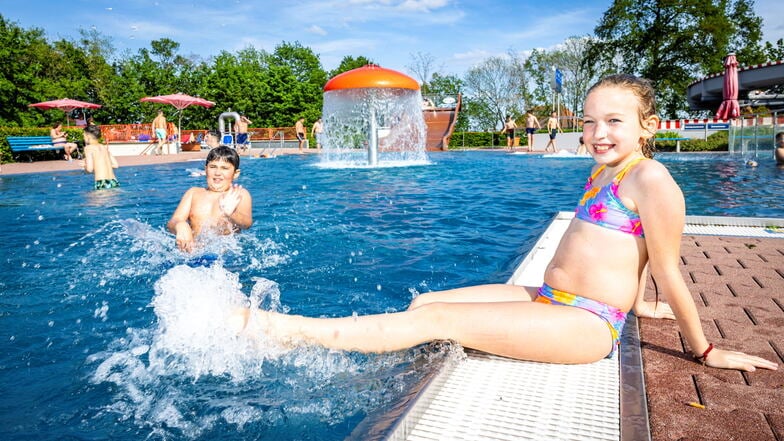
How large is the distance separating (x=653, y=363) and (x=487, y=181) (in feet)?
34.1

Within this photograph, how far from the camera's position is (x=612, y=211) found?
2.30m

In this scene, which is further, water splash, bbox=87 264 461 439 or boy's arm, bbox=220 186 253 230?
boy's arm, bbox=220 186 253 230

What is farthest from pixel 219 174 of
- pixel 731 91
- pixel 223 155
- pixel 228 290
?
pixel 731 91

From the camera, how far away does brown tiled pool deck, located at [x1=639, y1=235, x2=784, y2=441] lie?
1761 millimetres

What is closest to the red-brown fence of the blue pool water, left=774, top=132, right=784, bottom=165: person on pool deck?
the blue pool water

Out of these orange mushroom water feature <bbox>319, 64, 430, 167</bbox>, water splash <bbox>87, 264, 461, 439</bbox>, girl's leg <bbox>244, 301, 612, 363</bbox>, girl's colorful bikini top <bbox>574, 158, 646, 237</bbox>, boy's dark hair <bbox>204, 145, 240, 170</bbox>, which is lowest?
water splash <bbox>87, 264, 461, 439</bbox>

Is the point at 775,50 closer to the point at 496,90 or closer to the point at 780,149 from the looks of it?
the point at 496,90

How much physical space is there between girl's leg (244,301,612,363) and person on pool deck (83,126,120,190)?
854 centimetres

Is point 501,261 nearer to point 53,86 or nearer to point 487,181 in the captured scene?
point 487,181

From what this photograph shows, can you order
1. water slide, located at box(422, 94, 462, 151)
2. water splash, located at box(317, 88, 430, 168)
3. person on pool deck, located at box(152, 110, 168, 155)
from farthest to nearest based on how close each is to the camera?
water slide, located at box(422, 94, 462, 151) → person on pool deck, located at box(152, 110, 168, 155) → water splash, located at box(317, 88, 430, 168)

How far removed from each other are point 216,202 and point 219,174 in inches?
11.0

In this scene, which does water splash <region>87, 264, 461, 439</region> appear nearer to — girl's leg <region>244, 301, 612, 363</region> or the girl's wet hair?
girl's leg <region>244, 301, 612, 363</region>

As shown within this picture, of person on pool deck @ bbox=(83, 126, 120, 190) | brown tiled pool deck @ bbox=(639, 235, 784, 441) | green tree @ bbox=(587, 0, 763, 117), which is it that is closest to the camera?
brown tiled pool deck @ bbox=(639, 235, 784, 441)

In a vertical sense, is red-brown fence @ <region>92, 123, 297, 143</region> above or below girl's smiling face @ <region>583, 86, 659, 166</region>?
above
